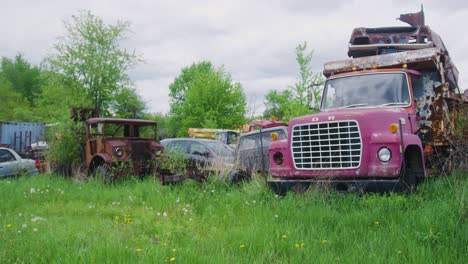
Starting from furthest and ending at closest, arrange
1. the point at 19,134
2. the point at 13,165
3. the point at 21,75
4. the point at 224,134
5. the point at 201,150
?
the point at 21,75 < the point at 19,134 < the point at 224,134 < the point at 13,165 < the point at 201,150

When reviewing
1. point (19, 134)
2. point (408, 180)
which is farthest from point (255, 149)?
point (19, 134)

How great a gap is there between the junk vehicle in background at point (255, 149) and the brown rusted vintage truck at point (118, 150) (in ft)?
7.24

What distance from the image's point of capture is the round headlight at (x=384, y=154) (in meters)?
6.68

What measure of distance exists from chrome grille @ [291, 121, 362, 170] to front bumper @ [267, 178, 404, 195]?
273mm

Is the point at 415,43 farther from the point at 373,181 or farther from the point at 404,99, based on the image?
the point at 373,181

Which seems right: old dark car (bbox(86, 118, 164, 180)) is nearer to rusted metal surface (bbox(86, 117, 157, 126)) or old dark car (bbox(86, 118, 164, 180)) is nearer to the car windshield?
rusted metal surface (bbox(86, 117, 157, 126))

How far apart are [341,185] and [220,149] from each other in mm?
7111

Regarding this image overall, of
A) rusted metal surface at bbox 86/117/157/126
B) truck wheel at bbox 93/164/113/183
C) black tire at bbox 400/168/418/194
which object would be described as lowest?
truck wheel at bbox 93/164/113/183

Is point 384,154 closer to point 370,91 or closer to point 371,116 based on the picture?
point 371,116

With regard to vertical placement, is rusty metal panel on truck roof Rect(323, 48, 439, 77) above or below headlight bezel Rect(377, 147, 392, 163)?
above

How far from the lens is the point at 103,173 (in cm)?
1152

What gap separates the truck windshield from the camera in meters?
8.02

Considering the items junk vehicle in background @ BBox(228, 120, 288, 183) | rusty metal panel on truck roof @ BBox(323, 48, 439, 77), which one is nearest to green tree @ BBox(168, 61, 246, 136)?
junk vehicle in background @ BBox(228, 120, 288, 183)

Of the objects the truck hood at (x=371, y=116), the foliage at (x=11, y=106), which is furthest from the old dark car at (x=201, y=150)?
the foliage at (x=11, y=106)
